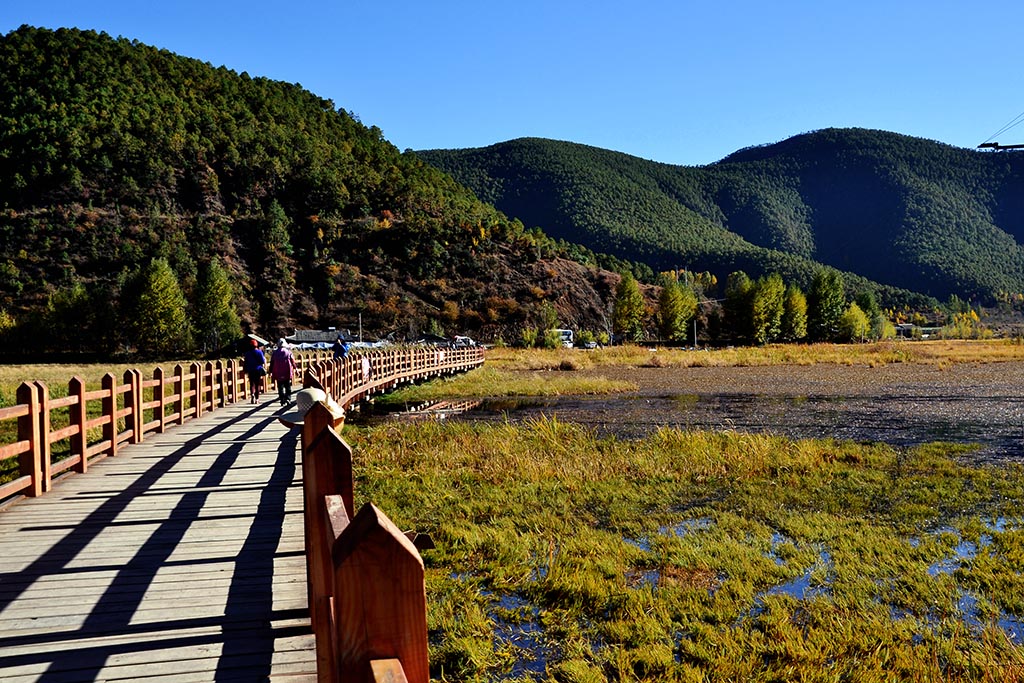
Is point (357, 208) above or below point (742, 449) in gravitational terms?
above

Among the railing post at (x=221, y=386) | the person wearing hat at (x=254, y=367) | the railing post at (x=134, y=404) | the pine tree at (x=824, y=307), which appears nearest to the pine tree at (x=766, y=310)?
the pine tree at (x=824, y=307)

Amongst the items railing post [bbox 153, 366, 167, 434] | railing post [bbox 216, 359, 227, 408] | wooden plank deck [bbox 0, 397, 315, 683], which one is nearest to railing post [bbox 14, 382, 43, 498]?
wooden plank deck [bbox 0, 397, 315, 683]

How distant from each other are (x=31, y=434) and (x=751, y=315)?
10244cm

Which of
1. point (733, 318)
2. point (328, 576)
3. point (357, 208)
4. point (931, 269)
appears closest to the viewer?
point (328, 576)

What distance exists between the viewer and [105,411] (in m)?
10.5

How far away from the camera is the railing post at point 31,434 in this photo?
25.4 feet

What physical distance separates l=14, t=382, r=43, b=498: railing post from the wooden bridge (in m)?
0.01

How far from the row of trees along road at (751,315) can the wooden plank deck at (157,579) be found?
98256 millimetres

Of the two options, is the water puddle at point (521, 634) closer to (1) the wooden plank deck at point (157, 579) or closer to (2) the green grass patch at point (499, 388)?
(1) the wooden plank deck at point (157, 579)

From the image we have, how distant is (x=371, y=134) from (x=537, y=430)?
160 metres

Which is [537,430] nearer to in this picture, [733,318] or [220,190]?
[733,318]

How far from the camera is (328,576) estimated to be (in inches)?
105

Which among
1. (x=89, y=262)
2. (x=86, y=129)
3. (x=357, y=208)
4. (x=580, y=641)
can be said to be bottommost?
(x=580, y=641)

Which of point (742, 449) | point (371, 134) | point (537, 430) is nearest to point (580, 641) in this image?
point (742, 449)
